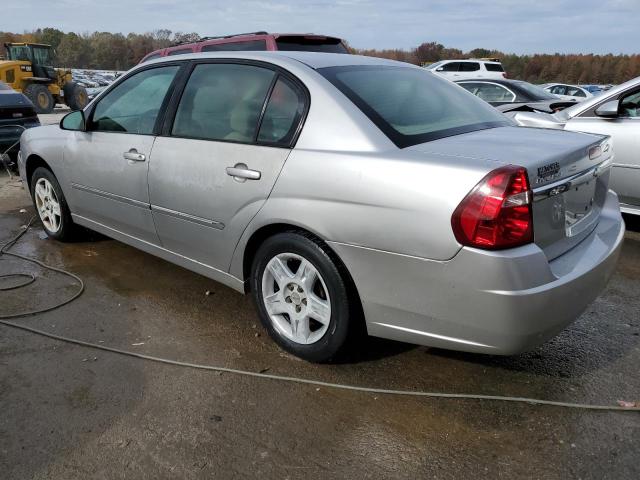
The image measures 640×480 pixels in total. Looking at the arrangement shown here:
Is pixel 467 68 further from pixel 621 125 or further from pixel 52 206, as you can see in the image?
pixel 52 206

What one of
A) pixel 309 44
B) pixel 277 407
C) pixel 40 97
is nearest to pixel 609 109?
pixel 277 407

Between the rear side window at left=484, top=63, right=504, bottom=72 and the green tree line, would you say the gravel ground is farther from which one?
the green tree line

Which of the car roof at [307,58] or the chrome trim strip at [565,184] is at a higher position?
the car roof at [307,58]

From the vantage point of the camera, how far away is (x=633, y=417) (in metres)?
2.50

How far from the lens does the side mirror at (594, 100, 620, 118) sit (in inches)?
194

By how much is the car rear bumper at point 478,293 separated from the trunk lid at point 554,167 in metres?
0.11

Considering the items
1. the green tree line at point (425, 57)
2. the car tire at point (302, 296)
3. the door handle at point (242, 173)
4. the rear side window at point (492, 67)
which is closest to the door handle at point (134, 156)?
the door handle at point (242, 173)

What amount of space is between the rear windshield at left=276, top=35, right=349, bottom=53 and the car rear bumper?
20.1 ft

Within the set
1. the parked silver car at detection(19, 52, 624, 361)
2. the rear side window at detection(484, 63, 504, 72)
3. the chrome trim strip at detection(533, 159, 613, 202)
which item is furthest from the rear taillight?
the rear side window at detection(484, 63, 504, 72)

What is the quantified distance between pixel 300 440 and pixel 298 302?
77cm

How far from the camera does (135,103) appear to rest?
3885mm

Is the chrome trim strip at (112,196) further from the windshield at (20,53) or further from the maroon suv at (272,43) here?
the windshield at (20,53)

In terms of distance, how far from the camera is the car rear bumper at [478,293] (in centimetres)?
223

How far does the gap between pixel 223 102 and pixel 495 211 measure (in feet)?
5.89
